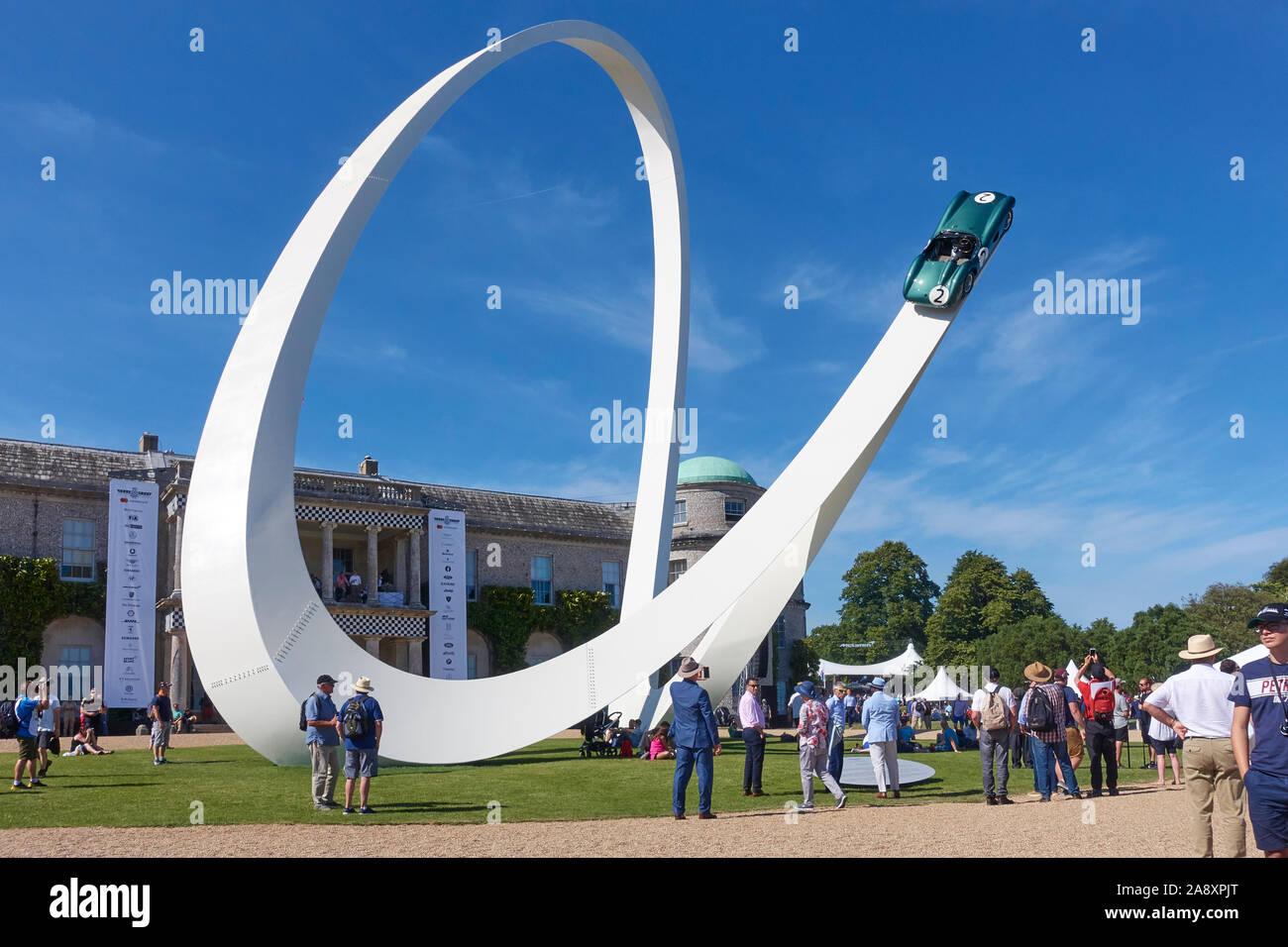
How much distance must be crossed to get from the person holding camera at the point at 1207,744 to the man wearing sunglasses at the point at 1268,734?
1.39 meters

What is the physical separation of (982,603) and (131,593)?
181 ft

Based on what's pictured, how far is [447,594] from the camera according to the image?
3916cm

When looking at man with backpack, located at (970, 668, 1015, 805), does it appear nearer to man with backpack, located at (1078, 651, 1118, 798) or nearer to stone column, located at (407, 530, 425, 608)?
man with backpack, located at (1078, 651, 1118, 798)

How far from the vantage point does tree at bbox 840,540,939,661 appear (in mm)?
74750

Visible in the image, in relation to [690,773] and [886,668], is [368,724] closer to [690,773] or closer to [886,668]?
[690,773]

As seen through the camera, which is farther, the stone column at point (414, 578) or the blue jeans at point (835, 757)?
the stone column at point (414, 578)

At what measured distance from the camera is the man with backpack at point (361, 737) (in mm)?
10766

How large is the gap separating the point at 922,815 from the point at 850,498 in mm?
6864

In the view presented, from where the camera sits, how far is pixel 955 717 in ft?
96.0

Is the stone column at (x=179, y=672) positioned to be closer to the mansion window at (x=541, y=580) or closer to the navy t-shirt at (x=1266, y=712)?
the mansion window at (x=541, y=580)

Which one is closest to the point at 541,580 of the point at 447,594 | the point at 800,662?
the point at 447,594

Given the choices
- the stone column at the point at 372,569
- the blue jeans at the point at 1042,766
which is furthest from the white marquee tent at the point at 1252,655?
the stone column at the point at 372,569

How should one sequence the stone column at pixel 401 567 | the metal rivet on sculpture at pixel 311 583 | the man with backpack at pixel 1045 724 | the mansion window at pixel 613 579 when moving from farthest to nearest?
the mansion window at pixel 613 579, the stone column at pixel 401 567, the metal rivet on sculpture at pixel 311 583, the man with backpack at pixel 1045 724

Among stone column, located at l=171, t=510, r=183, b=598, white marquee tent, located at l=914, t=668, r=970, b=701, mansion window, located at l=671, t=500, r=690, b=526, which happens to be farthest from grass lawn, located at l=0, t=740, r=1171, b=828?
mansion window, located at l=671, t=500, r=690, b=526
